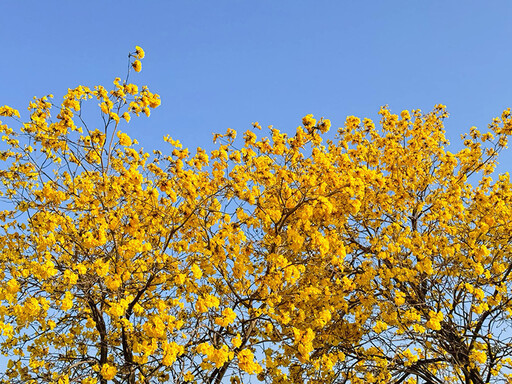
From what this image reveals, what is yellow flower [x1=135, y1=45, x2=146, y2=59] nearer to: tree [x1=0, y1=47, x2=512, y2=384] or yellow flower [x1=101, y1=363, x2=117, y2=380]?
tree [x1=0, y1=47, x2=512, y2=384]

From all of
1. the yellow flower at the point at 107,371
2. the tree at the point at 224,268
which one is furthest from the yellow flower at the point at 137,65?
the yellow flower at the point at 107,371

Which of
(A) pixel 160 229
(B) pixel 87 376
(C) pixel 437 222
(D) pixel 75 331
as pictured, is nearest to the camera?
(B) pixel 87 376

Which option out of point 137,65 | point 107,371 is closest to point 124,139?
point 137,65

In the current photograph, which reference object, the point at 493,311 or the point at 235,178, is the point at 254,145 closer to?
the point at 235,178

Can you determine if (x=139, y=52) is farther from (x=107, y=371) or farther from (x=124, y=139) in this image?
(x=107, y=371)

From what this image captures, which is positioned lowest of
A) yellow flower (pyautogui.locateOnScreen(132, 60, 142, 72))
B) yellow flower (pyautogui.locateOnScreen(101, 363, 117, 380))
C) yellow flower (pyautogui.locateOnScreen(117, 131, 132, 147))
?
yellow flower (pyautogui.locateOnScreen(101, 363, 117, 380))

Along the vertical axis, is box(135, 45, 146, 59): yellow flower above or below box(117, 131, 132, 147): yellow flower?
above

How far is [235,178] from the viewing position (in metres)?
6.43

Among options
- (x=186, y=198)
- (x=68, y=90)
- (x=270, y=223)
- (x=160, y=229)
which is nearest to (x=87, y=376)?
(x=160, y=229)

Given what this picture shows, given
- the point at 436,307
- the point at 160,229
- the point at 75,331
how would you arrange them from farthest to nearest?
the point at 436,307
the point at 75,331
the point at 160,229

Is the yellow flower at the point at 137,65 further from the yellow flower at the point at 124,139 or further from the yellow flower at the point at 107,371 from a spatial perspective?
the yellow flower at the point at 107,371

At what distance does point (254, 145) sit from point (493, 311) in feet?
14.8

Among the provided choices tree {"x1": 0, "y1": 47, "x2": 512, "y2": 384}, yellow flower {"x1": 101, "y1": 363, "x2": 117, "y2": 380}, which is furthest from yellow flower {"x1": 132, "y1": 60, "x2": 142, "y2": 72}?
yellow flower {"x1": 101, "y1": 363, "x2": 117, "y2": 380}

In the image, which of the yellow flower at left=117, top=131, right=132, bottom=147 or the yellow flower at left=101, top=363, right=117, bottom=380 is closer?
the yellow flower at left=101, top=363, right=117, bottom=380
